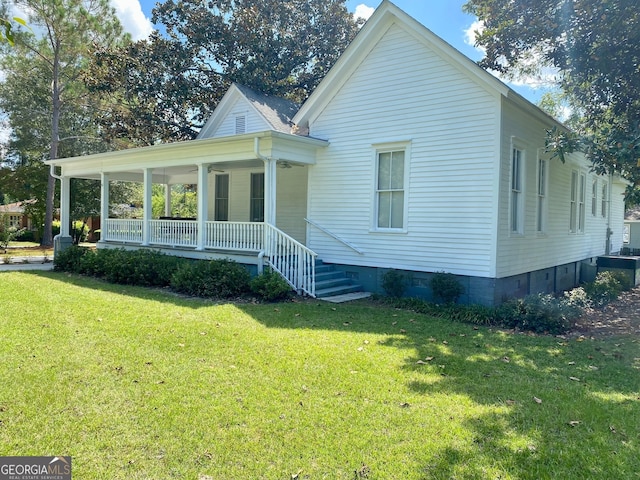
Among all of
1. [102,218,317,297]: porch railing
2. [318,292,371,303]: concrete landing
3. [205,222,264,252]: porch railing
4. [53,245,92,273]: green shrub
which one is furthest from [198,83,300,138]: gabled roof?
[53,245,92,273]: green shrub

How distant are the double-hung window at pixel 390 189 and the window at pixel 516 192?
7.90 feet

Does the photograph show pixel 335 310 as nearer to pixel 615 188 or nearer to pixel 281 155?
pixel 281 155

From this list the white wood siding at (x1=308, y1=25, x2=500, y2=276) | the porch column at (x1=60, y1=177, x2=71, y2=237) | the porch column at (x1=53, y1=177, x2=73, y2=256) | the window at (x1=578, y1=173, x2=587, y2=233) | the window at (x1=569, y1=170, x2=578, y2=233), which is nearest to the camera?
the white wood siding at (x1=308, y1=25, x2=500, y2=276)

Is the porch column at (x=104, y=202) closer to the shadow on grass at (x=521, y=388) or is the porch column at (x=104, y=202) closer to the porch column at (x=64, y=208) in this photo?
the porch column at (x=64, y=208)

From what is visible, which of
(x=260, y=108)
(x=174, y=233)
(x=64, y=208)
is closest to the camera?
(x=174, y=233)

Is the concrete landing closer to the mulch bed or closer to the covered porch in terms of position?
the covered porch

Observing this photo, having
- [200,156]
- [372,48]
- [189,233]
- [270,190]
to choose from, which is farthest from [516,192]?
[189,233]

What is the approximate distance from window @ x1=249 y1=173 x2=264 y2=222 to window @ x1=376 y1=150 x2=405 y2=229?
5016 millimetres

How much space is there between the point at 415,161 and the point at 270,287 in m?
4.30

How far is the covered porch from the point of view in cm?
1077

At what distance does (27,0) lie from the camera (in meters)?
22.3

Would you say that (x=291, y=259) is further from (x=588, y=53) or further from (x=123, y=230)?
(x=588, y=53)

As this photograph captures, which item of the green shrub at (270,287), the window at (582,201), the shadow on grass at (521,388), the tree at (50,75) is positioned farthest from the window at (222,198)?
the tree at (50,75)

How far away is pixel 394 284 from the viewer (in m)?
10.1
